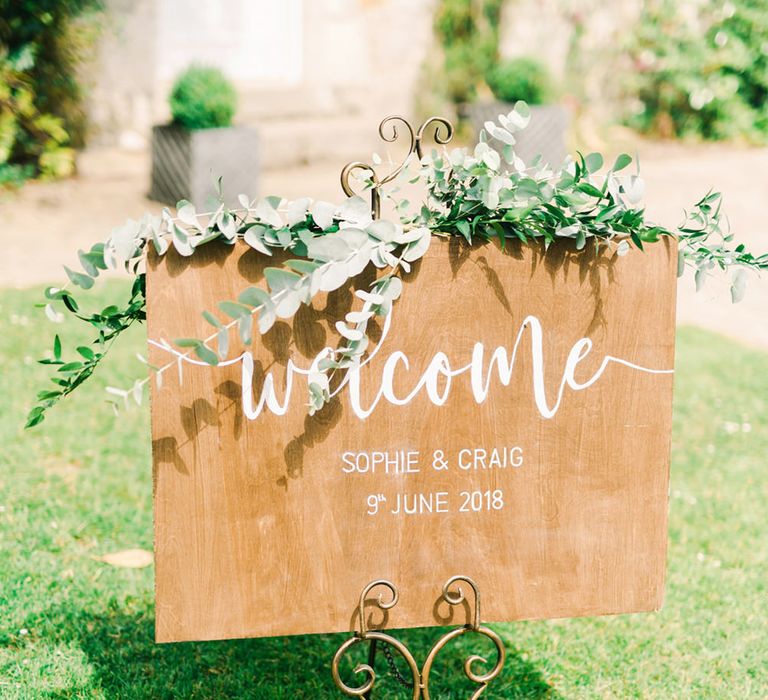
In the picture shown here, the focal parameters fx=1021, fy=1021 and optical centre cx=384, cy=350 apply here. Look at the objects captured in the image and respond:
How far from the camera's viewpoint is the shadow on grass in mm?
2537

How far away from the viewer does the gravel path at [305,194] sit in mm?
6469

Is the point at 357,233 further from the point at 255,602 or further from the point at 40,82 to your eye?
the point at 40,82

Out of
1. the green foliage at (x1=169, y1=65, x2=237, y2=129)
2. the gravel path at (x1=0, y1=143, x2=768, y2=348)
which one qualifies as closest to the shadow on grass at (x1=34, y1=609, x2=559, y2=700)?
the gravel path at (x1=0, y1=143, x2=768, y2=348)

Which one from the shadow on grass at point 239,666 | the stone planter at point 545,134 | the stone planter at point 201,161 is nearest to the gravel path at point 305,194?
the stone planter at point 201,161

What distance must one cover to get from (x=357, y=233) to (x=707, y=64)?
413 inches

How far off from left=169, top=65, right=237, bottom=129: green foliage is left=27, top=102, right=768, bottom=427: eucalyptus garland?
244 inches

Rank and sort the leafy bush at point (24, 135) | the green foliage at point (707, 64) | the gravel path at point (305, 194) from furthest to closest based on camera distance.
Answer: the green foliage at point (707, 64) < the leafy bush at point (24, 135) < the gravel path at point (305, 194)

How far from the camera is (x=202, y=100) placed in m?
7.82

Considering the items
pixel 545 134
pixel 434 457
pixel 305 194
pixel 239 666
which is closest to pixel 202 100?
pixel 305 194

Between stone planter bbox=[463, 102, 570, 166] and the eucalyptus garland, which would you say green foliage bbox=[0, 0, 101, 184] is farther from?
the eucalyptus garland

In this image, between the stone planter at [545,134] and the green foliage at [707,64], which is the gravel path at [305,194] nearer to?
the green foliage at [707,64]

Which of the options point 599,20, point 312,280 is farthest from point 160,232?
point 599,20

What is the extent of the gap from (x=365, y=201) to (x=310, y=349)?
0.95 ft

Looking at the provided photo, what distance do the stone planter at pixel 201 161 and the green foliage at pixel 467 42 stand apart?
378 centimetres
